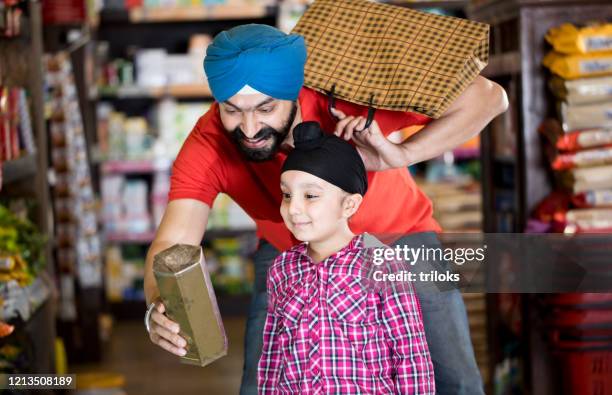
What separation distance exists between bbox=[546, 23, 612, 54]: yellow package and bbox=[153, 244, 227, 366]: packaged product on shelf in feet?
6.38

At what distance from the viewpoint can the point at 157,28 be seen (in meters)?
6.62

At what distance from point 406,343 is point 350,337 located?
0.12m

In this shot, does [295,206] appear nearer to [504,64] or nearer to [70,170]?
[504,64]

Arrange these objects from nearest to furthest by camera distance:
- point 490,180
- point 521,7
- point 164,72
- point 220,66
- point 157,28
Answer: point 220,66 → point 521,7 → point 490,180 → point 164,72 → point 157,28

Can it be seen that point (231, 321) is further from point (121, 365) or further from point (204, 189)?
point (204, 189)

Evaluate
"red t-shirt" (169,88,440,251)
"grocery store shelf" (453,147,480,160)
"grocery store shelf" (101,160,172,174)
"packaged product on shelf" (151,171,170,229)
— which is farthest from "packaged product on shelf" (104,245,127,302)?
Result: "red t-shirt" (169,88,440,251)

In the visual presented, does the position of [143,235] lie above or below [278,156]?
below

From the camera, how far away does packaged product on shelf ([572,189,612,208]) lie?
3.39 metres


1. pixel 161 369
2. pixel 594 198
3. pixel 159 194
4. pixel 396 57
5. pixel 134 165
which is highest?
pixel 396 57

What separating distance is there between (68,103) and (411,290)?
3.23 m

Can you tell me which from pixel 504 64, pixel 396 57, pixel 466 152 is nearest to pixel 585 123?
pixel 504 64

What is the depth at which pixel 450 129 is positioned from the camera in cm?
235

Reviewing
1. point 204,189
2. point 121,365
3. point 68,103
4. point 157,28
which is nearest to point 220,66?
point 204,189

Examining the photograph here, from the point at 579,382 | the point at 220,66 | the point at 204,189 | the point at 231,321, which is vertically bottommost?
the point at 231,321
